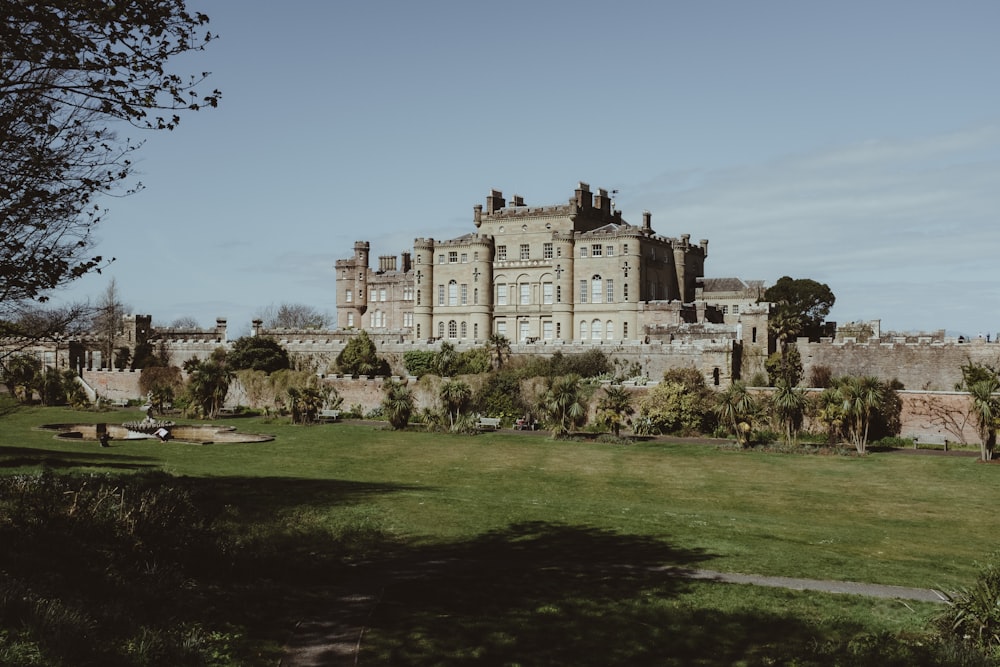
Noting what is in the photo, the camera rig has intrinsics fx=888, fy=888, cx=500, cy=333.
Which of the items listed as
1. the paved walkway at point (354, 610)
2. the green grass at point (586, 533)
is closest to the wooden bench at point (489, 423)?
the green grass at point (586, 533)

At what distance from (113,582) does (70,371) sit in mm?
59827

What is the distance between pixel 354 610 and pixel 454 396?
37.0 meters

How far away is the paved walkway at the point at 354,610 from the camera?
461 inches

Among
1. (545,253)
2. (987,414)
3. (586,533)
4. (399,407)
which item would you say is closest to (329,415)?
(399,407)

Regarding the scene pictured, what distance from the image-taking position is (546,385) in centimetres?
5422

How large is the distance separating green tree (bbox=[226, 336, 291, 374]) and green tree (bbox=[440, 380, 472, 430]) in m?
18.8

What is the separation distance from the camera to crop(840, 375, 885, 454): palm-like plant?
4356cm

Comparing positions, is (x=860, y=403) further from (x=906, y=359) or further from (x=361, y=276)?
(x=361, y=276)

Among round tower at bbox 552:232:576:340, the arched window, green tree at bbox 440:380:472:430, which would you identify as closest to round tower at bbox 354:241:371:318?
round tower at bbox 552:232:576:340

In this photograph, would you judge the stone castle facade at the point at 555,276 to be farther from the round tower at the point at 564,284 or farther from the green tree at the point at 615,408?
the green tree at the point at 615,408

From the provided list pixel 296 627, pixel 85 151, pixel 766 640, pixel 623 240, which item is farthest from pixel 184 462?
pixel 623 240

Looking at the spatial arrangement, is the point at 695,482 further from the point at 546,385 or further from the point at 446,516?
the point at 546,385

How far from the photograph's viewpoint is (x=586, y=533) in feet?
68.0

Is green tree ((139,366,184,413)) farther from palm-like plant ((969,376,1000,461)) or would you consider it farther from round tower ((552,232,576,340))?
palm-like plant ((969,376,1000,461))
